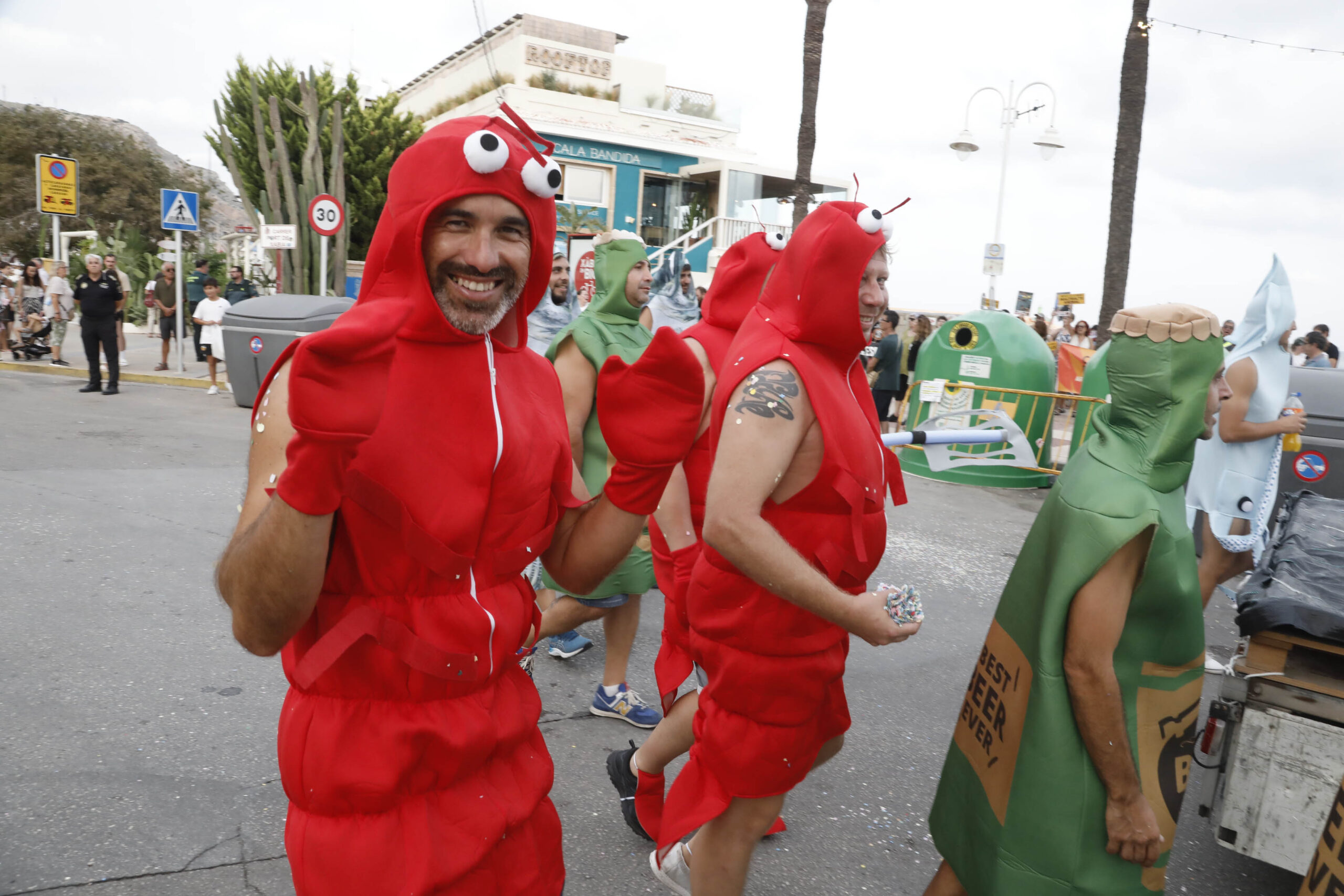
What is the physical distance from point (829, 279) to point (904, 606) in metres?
0.88

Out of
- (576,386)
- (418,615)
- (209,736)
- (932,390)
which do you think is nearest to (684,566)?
(576,386)

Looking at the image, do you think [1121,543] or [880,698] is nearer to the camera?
[1121,543]

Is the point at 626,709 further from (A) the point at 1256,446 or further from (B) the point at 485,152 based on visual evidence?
(A) the point at 1256,446

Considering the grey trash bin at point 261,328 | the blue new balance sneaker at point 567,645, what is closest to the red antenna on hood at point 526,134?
the blue new balance sneaker at point 567,645

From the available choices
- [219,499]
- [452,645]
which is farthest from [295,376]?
[219,499]

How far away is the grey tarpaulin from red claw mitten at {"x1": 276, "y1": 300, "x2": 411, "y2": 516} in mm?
2496

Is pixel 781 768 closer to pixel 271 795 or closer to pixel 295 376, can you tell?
pixel 295 376

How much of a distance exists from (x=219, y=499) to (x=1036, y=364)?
29.2 ft

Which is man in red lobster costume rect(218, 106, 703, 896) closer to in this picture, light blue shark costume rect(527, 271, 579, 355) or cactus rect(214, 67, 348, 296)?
light blue shark costume rect(527, 271, 579, 355)

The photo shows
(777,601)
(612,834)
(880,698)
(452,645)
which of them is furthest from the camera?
(880,698)

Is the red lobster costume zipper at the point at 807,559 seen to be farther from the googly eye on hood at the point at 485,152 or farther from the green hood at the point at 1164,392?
the googly eye on hood at the point at 485,152

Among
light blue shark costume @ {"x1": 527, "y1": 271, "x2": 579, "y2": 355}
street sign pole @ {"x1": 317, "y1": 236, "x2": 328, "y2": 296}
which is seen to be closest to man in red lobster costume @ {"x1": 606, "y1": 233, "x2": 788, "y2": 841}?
light blue shark costume @ {"x1": 527, "y1": 271, "x2": 579, "y2": 355}

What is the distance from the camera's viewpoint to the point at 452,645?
1.60 metres

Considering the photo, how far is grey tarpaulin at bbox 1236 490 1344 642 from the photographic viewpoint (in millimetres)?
→ 2482
